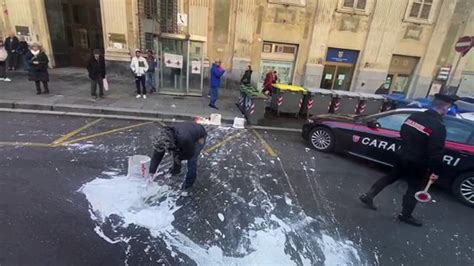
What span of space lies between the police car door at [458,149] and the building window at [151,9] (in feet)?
39.1

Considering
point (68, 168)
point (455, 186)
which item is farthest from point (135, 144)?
point (455, 186)

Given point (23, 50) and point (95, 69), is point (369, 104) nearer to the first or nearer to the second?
point (95, 69)

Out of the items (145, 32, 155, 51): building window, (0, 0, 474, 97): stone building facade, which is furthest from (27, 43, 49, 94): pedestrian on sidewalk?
(145, 32, 155, 51): building window

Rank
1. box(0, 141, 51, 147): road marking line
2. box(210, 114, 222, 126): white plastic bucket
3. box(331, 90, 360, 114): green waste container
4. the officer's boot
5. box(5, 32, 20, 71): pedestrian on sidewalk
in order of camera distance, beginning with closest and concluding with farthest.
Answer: the officer's boot < box(0, 141, 51, 147): road marking line < box(210, 114, 222, 126): white plastic bucket < box(331, 90, 360, 114): green waste container < box(5, 32, 20, 71): pedestrian on sidewalk

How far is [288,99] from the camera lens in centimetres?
959

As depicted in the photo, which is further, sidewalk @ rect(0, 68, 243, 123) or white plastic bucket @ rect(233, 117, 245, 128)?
white plastic bucket @ rect(233, 117, 245, 128)

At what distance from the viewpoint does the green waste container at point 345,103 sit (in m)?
9.79

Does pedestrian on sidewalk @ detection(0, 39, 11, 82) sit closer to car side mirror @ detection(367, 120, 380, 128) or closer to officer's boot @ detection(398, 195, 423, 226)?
car side mirror @ detection(367, 120, 380, 128)

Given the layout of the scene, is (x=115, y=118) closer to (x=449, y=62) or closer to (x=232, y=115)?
(x=232, y=115)

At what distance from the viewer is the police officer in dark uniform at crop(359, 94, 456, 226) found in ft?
11.7

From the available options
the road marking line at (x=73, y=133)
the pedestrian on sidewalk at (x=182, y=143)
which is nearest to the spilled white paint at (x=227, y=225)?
the pedestrian on sidewalk at (x=182, y=143)

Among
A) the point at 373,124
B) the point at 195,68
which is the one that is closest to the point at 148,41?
the point at 195,68

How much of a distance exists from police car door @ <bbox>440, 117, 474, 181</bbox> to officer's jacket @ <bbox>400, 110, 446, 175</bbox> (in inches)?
61.5

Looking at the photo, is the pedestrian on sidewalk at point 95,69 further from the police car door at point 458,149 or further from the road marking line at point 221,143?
the police car door at point 458,149
